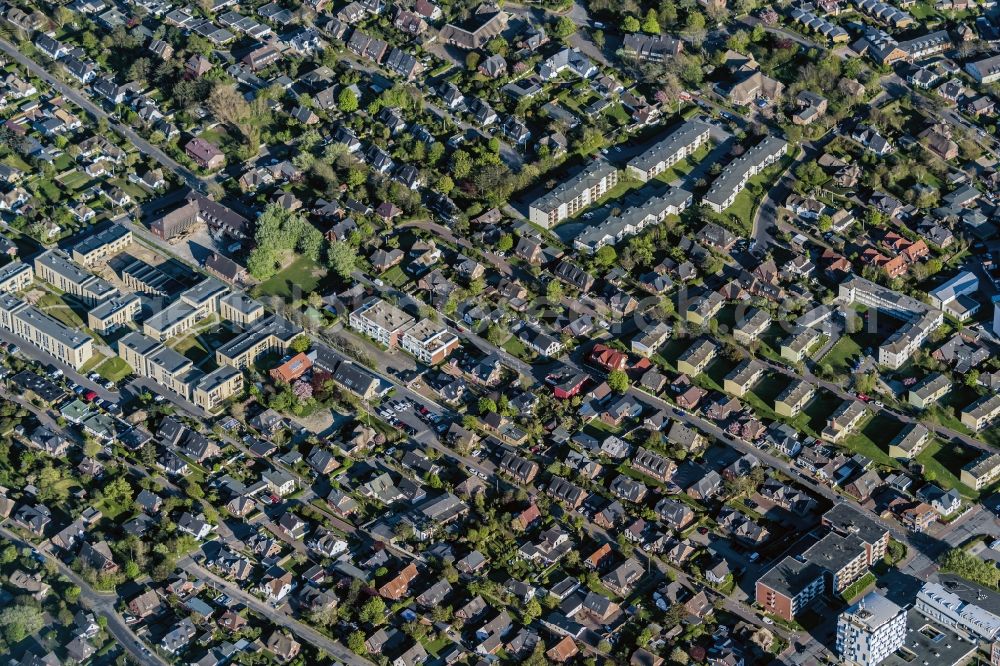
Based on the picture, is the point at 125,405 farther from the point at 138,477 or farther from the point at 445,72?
the point at 445,72

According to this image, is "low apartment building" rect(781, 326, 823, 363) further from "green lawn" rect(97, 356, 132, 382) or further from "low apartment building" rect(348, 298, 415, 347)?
"green lawn" rect(97, 356, 132, 382)

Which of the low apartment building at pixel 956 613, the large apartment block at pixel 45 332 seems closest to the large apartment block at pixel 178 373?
the large apartment block at pixel 45 332

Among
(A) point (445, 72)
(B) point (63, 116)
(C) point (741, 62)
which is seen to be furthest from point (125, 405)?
(C) point (741, 62)

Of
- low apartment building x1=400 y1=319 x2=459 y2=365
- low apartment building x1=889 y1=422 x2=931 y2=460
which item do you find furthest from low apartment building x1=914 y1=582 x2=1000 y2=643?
low apartment building x1=400 y1=319 x2=459 y2=365

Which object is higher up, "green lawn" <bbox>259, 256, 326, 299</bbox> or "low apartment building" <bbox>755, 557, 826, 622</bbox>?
"low apartment building" <bbox>755, 557, 826, 622</bbox>

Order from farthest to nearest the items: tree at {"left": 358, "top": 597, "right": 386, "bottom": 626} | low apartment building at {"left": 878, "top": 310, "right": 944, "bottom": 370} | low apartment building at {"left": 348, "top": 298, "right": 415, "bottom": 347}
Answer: low apartment building at {"left": 348, "top": 298, "right": 415, "bottom": 347}
low apartment building at {"left": 878, "top": 310, "right": 944, "bottom": 370}
tree at {"left": 358, "top": 597, "right": 386, "bottom": 626}

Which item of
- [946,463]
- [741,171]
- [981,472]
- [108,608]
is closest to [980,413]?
[946,463]
